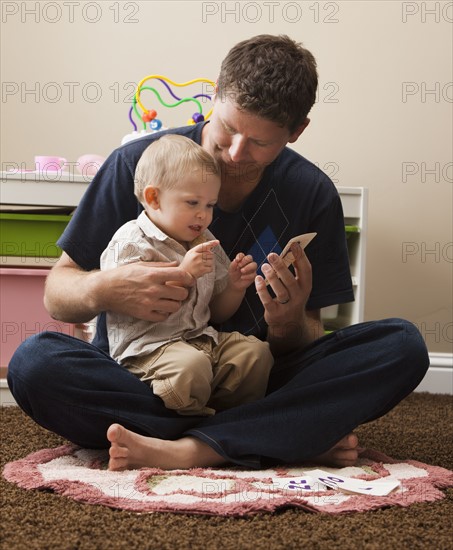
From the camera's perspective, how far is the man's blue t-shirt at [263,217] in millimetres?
1625

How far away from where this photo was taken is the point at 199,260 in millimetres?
1447

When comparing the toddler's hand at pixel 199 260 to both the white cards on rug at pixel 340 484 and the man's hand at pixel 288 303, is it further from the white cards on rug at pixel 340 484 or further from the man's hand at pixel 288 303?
the white cards on rug at pixel 340 484

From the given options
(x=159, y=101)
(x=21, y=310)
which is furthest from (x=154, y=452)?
(x=159, y=101)

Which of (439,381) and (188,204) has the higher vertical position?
(188,204)

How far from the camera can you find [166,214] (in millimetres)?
1493

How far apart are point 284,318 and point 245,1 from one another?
1504 millimetres

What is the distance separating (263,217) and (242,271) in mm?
203

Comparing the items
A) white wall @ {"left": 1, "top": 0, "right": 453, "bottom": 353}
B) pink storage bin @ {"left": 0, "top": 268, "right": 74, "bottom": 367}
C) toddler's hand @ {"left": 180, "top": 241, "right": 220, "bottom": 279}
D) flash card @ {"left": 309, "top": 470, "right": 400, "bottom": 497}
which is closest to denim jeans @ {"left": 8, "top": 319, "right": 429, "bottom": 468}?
flash card @ {"left": 309, "top": 470, "right": 400, "bottom": 497}

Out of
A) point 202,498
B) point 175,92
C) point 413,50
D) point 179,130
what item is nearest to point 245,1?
point 175,92

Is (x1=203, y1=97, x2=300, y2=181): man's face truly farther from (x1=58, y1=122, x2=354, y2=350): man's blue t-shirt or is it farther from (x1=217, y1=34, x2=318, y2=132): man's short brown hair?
(x1=58, y1=122, x2=354, y2=350): man's blue t-shirt

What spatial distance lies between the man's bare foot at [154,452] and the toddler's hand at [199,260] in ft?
0.95

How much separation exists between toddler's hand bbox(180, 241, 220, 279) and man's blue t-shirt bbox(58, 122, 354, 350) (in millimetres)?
218

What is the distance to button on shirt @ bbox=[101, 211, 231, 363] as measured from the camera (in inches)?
58.9

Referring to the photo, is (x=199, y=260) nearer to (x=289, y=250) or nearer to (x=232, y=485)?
(x=289, y=250)
